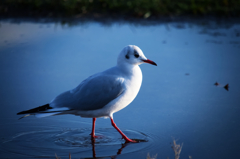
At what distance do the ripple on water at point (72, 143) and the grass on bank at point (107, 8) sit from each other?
5.33m

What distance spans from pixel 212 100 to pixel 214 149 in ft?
4.77

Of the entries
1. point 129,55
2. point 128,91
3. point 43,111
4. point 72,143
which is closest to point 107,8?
point 129,55

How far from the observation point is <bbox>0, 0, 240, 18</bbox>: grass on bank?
916 cm

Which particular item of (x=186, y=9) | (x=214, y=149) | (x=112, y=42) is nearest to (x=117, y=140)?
(x=214, y=149)

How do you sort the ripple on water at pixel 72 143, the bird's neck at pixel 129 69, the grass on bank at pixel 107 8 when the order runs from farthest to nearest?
the grass on bank at pixel 107 8, the bird's neck at pixel 129 69, the ripple on water at pixel 72 143

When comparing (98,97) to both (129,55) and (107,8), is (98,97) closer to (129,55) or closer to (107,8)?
(129,55)

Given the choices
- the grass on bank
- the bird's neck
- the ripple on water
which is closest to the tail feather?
the ripple on water

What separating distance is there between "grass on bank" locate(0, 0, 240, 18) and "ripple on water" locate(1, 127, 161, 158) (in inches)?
210

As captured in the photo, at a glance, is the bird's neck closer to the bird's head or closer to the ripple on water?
the bird's head

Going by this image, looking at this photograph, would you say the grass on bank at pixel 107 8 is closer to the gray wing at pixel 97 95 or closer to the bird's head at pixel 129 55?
the bird's head at pixel 129 55

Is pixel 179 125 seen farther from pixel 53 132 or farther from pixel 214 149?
pixel 53 132

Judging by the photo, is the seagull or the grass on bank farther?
the grass on bank

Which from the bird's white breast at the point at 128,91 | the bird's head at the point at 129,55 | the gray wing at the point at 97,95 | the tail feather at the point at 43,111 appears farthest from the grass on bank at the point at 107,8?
the tail feather at the point at 43,111

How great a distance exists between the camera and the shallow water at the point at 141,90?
Result: 3.86m
